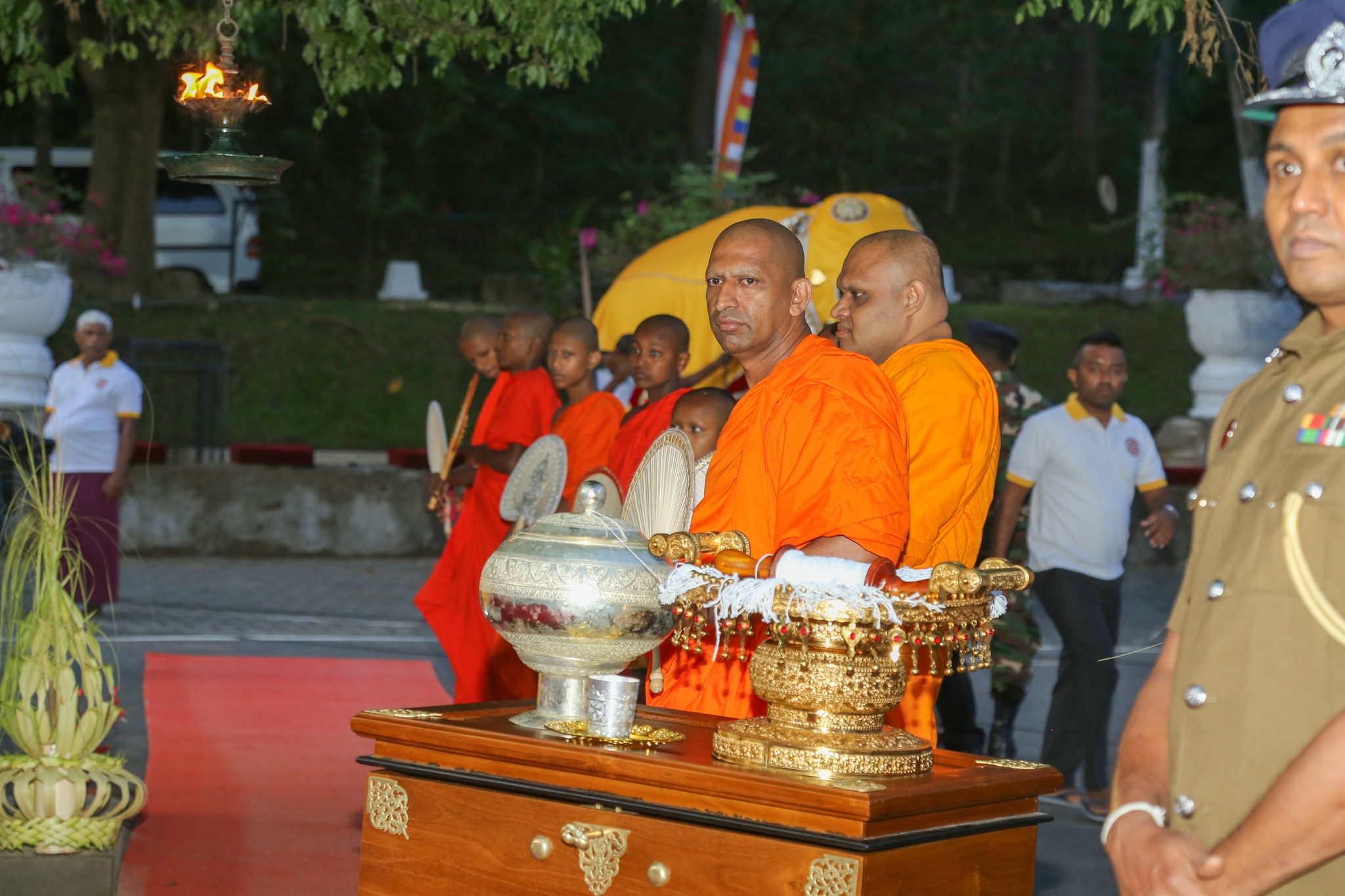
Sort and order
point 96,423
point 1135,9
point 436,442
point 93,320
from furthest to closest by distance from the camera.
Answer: point 93,320, point 96,423, point 436,442, point 1135,9

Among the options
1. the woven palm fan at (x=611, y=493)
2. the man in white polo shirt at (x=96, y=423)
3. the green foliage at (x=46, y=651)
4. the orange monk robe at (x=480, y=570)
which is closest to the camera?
the green foliage at (x=46, y=651)

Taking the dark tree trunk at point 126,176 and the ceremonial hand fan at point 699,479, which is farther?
the dark tree trunk at point 126,176

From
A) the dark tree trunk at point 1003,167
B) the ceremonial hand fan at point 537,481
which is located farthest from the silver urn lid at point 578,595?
the dark tree trunk at point 1003,167

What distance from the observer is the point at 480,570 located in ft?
23.5

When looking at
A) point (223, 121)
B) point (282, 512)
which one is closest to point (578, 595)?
point (223, 121)

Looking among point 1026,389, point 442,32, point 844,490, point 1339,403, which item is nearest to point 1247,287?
point 1026,389

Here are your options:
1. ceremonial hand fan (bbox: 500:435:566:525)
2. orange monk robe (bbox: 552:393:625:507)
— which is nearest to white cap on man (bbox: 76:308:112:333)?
orange monk robe (bbox: 552:393:625:507)

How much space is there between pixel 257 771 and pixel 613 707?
3848 mm

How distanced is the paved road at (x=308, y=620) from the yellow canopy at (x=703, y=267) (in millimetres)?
2362

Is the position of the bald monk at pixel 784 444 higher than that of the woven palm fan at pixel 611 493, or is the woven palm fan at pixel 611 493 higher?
the bald monk at pixel 784 444

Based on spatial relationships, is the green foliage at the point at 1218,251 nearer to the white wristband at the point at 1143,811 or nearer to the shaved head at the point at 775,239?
the shaved head at the point at 775,239

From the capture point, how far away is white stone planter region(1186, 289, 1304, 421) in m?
14.9

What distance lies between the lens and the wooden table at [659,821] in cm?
272

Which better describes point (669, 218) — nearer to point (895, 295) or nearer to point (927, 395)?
point (895, 295)
